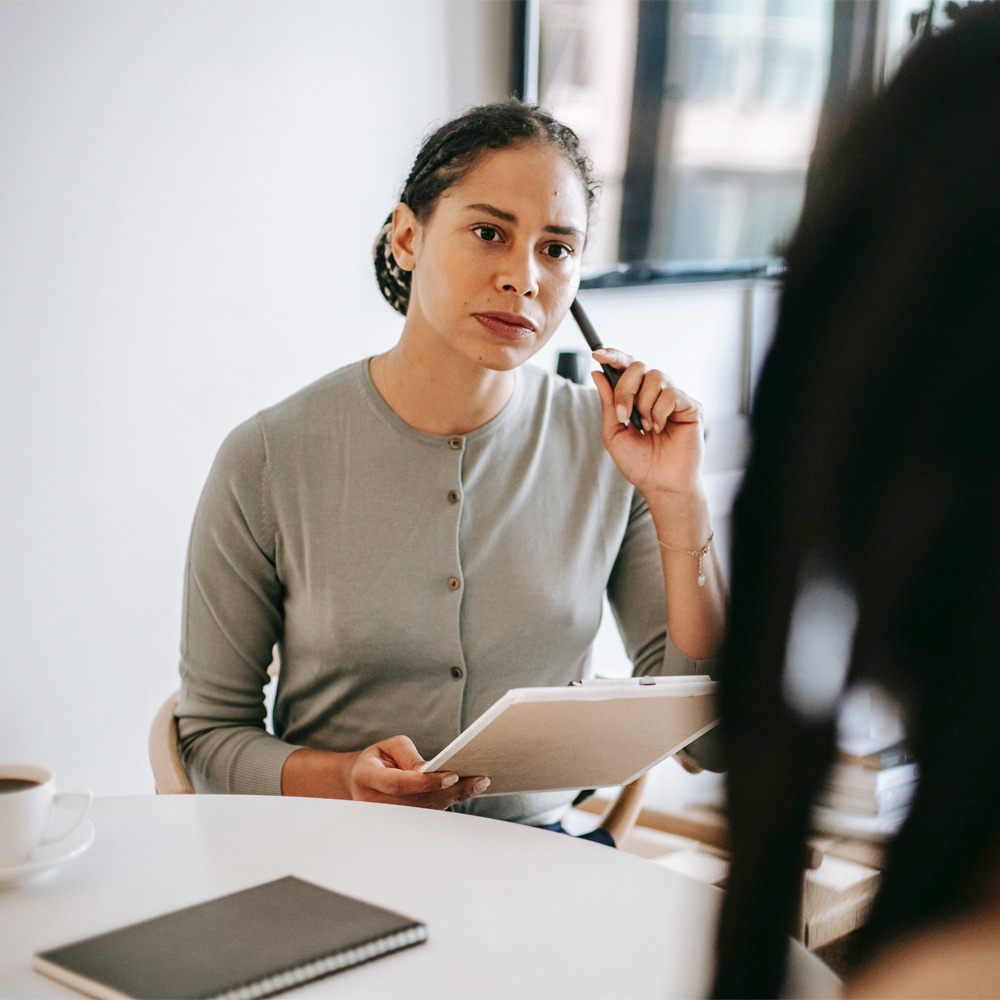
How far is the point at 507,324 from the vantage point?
1298 mm

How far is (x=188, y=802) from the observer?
3.14 ft

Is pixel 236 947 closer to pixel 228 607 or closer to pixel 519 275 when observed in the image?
pixel 228 607

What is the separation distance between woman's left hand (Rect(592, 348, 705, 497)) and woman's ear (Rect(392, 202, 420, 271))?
277 mm

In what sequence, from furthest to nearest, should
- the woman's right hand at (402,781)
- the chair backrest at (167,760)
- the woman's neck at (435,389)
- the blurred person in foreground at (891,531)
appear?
the woman's neck at (435,389)
the chair backrest at (167,760)
the woman's right hand at (402,781)
the blurred person in foreground at (891,531)

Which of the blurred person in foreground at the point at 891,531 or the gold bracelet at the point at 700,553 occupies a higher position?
the blurred person in foreground at the point at 891,531

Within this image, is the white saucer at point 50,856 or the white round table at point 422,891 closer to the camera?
the white round table at point 422,891

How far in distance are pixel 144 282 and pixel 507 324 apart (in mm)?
731

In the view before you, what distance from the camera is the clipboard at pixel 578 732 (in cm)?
86

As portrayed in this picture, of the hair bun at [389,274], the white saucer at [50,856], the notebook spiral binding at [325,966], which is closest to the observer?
the notebook spiral binding at [325,966]

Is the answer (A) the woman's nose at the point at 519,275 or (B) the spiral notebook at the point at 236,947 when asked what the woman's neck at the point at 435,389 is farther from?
(B) the spiral notebook at the point at 236,947

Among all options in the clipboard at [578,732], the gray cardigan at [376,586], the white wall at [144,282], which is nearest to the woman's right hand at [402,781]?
the clipboard at [578,732]

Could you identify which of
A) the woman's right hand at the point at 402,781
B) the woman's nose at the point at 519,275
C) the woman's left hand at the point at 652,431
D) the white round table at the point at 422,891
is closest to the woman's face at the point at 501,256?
the woman's nose at the point at 519,275

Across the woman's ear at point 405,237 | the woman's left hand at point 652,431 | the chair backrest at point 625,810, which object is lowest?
the chair backrest at point 625,810

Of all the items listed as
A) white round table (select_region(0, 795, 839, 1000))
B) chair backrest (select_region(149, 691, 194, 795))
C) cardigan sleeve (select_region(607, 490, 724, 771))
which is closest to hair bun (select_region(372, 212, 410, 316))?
cardigan sleeve (select_region(607, 490, 724, 771))
